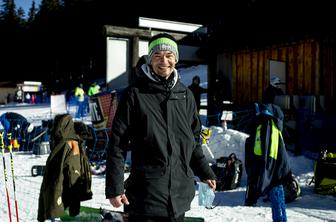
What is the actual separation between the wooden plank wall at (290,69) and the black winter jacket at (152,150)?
9.36m

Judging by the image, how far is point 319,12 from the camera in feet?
34.4

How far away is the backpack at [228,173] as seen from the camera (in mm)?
6789

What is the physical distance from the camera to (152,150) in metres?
2.34

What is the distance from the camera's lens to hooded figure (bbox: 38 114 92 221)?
12.0 feet

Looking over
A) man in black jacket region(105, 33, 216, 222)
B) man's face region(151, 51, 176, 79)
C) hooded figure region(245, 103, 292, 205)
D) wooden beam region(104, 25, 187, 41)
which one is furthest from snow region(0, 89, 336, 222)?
wooden beam region(104, 25, 187, 41)

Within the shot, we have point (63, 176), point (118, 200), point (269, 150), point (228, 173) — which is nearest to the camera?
point (118, 200)

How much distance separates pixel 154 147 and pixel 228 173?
4746 millimetres

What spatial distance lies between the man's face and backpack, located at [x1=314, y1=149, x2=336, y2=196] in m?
4.84

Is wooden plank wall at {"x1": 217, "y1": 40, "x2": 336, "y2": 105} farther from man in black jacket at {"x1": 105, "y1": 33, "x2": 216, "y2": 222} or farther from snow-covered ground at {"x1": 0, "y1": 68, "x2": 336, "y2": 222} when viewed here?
man in black jacket at {"x1": 105, "y1": 33, "x2": 216, "y2": 222}

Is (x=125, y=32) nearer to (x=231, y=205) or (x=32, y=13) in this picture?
(x=231, y=205)

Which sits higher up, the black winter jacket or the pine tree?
the pine tree

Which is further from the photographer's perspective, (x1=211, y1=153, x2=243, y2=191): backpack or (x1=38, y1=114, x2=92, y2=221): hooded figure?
Result: (x1=211, y1=153, x2=243, y2=191): backpack

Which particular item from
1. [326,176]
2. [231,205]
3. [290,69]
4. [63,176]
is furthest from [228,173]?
[290,69]

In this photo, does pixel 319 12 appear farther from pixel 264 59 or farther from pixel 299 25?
pixel 264 59
